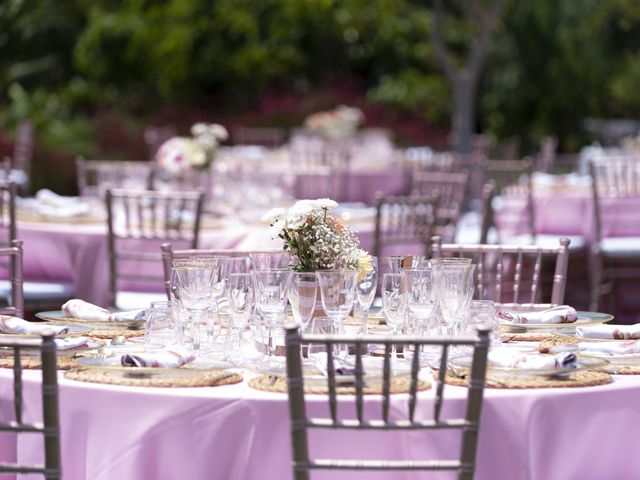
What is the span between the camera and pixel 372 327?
4.01m

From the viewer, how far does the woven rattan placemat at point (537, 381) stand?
3.19 meters

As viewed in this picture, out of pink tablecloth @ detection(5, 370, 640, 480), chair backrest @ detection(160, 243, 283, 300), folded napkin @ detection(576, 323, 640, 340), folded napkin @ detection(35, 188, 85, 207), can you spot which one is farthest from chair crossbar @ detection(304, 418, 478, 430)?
folded napkin @ detection(35, 188, 85, 207)

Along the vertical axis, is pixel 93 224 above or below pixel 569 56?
below

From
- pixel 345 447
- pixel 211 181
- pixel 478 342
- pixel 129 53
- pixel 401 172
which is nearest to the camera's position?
pixel 478 342

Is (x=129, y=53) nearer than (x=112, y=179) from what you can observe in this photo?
No

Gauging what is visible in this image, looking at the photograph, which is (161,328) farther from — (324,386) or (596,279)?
(596,279)

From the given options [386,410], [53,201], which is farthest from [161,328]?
[53,201]

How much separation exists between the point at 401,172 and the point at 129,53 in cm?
1005

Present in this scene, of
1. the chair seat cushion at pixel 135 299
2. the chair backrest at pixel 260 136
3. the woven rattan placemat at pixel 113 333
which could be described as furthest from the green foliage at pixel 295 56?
the woven rattan placemat at pixel 113 333

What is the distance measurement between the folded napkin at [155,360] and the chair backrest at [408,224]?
328cm

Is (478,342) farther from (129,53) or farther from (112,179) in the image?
(129,53)

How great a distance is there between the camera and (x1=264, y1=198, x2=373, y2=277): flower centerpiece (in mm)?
3793

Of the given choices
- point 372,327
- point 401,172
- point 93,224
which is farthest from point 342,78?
point 372,327

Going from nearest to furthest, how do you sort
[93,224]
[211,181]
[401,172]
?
[93,224]
[211,181]
[401,172]
